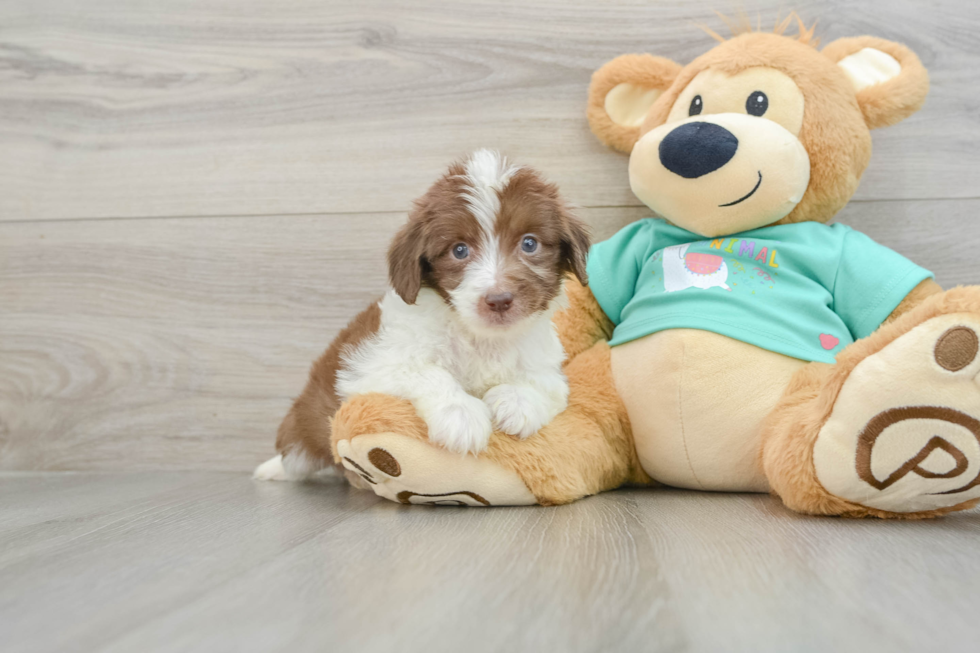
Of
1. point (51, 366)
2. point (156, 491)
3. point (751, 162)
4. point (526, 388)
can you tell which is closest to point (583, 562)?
point (526, 388)

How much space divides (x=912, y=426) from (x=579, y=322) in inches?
28.5

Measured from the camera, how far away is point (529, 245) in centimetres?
129

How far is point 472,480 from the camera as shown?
1.26 metres

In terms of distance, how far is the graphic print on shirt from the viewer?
1.48 meters

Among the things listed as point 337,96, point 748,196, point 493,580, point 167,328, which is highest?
point 337,96

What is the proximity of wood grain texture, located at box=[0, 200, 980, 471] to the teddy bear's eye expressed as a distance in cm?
80

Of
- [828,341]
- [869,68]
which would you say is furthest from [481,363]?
[869,68]

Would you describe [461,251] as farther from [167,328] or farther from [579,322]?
[167,328]

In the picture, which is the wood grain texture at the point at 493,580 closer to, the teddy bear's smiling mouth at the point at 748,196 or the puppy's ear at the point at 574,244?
the puppy's ear at the point at 574,244

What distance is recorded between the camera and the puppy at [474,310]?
123 cm

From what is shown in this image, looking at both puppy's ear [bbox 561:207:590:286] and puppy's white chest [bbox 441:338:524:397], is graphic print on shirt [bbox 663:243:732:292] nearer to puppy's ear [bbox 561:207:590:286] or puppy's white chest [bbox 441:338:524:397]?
puppy's ear [bbox 561:207:590:286]

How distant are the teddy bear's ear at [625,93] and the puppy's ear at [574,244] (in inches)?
18.9

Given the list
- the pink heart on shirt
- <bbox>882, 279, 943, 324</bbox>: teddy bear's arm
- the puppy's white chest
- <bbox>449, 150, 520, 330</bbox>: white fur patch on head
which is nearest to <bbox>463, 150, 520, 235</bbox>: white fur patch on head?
<bbox>449, 150, 520, 330</bbox>: white fur patch on head

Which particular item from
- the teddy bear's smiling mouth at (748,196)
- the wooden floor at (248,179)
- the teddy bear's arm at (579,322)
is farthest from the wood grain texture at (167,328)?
the teddy bear's smiling mouth at (748,196)
